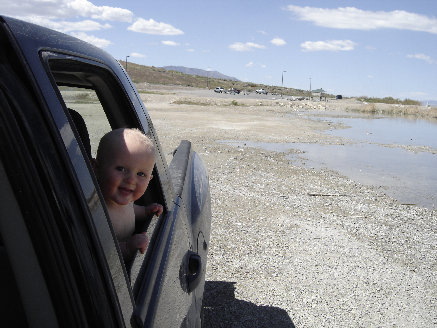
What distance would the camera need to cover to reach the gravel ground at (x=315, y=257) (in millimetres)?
4305

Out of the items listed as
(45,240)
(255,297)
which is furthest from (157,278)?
(255,297)

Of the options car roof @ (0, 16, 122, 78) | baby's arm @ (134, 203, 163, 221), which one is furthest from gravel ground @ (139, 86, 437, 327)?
car roof @ (0, 16, 122, 78)

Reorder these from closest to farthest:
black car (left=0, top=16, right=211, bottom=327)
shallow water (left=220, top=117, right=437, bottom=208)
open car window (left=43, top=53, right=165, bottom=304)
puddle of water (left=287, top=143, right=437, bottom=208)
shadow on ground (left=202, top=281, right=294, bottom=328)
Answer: black car (left=0, top=16, right=211, bottom=327) < open car window (left=43, top=53, right=165, bottom=304) < shadow on ground (left=202, top=281, right=294, bottom=328) < puddle of water (left=287, top=143, right=437, bottom=208) < shallow water (left=220, top=117, right=437, bottom=208)

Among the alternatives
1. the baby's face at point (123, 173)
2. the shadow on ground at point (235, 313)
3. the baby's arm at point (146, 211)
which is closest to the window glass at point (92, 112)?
the baby's arm at point (146, 211)

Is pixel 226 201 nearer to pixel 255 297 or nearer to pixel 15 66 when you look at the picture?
pixel 255 297

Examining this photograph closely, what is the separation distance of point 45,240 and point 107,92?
1.23 m

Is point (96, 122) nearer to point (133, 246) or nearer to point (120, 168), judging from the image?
point (120, 168)

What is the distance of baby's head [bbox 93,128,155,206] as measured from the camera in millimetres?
1645

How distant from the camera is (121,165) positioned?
5.40 ft

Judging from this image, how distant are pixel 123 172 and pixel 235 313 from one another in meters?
2.85

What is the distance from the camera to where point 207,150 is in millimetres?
14023

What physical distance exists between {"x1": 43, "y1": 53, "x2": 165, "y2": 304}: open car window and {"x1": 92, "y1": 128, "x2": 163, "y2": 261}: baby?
7cm

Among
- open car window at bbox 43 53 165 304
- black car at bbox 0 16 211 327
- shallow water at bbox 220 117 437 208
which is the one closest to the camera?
black car at bbox 0 16 211 327

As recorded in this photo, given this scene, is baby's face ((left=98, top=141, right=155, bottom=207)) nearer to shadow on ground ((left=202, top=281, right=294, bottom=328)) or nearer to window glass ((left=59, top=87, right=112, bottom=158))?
window glass ((left=59, top=87, right=112, bottom=158))
